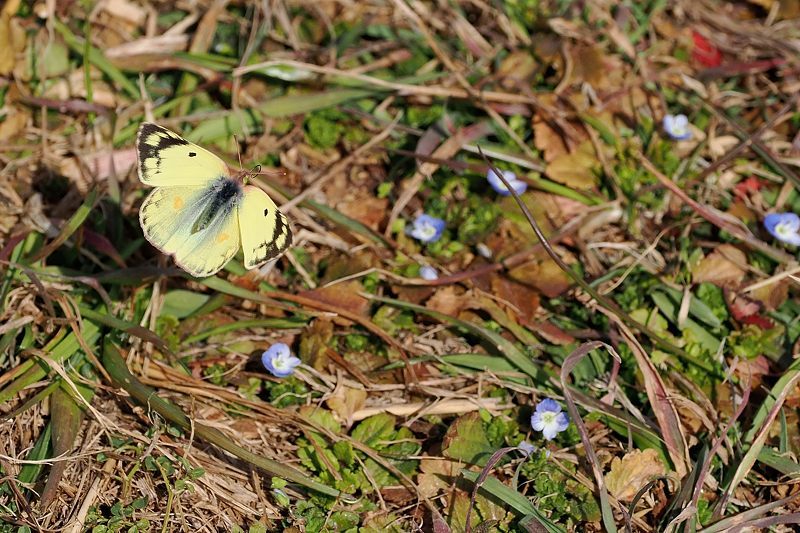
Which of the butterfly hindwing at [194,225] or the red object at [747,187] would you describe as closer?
the butterfly hindwing at [194,225]

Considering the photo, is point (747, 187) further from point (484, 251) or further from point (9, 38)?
point (9, 38)

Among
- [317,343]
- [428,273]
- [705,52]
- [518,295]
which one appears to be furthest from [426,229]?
[705,52]

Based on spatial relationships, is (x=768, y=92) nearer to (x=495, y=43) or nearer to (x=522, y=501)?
(x=495, y=43)

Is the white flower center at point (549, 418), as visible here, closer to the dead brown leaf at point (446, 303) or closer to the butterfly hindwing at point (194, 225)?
the dead brown leaf at point (446, 303)

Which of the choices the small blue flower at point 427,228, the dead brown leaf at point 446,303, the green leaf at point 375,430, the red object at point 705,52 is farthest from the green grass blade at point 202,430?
the red object at point 705,52

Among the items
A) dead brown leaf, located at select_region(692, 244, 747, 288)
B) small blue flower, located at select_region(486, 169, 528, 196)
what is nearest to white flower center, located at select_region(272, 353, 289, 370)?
small blue flower, located at select_region(486, 169, 528, 196)

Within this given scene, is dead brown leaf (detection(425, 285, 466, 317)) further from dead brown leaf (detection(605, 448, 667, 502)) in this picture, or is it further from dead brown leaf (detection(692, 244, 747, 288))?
dead brown leaf (detection(692, 244, 747, 288))
